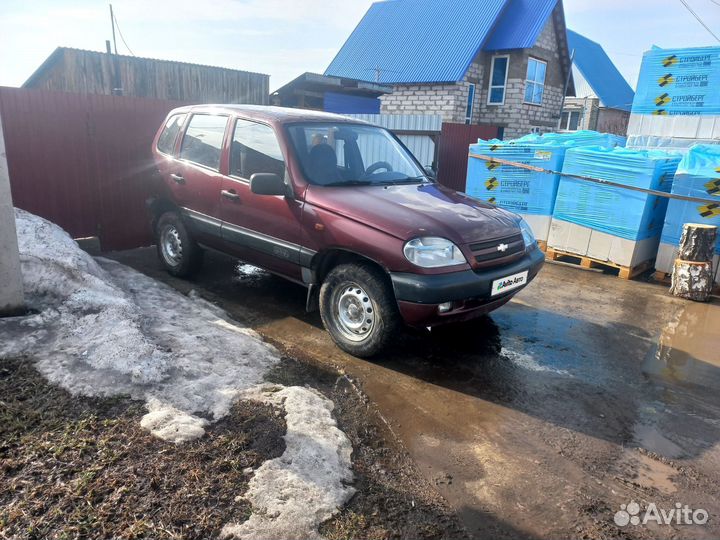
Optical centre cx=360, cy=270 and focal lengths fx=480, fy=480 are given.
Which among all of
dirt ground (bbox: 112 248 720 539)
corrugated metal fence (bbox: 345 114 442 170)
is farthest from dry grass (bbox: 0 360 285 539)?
corrugated metal fence (bbox: 345 114 442 170)

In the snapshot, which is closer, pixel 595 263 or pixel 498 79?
pixel 595 263

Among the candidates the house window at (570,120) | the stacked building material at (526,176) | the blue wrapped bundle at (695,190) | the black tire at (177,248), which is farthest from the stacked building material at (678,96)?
the house window at (570,120)

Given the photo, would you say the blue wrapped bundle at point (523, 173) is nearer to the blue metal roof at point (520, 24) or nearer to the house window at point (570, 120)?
the blue metal roof at point (520, 24)

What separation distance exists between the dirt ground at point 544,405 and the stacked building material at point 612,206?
4.04 ft

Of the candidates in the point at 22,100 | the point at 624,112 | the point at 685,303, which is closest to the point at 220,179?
the point at 22,100

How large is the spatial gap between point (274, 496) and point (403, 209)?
7.86ft

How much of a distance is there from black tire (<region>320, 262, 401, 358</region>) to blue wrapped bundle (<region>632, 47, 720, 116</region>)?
7858 millimetres

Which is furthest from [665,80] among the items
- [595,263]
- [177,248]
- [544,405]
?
[177,248]

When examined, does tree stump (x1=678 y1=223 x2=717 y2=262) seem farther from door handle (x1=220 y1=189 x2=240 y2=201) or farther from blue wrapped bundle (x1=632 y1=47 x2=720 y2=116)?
door handle (x1=220 y1=189 x2=240 y2=201)

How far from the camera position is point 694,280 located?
6145 mm

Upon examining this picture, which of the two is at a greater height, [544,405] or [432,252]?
[432,252]

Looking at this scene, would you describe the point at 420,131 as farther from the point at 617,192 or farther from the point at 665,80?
the point at 617,192

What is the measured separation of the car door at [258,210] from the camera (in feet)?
14.6

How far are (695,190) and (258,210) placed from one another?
5.82 metres
